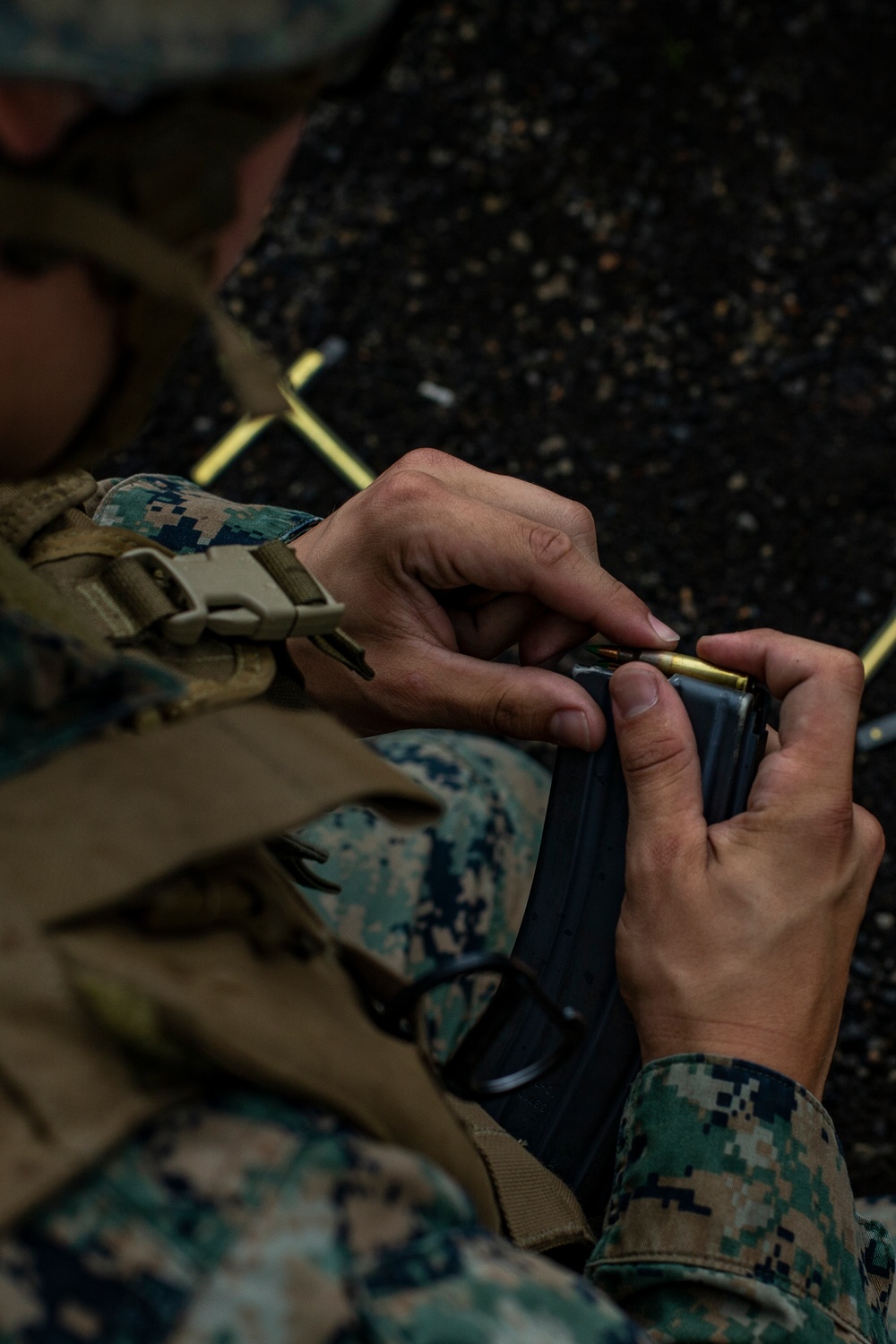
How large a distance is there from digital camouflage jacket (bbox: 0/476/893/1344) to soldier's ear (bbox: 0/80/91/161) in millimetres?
277

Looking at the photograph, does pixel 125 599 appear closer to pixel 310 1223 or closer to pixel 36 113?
pixel 36 113

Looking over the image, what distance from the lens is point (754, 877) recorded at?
1128mm

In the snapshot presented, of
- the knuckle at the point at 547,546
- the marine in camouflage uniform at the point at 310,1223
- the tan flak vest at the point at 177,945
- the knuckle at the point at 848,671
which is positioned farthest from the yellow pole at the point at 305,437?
the marine in camouflage uniform at the point at 310,1223

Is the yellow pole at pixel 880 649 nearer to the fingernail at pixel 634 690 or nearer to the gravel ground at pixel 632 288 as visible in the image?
the gravel ground at pixel 632 288

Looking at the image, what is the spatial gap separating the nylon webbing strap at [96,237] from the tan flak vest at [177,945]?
0.27 meters

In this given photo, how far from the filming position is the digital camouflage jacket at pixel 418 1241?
23.2 inches

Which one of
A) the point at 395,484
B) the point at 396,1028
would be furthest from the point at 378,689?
the point at 396,1028

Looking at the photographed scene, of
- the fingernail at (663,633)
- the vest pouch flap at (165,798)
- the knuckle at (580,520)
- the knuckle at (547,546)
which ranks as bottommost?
the fingernail at (663,633)

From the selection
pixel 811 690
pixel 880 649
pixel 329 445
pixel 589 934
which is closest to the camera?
pixel 811 690

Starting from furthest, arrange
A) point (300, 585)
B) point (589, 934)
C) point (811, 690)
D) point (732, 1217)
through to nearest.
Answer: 1. point (589, 934)
2. point (811, 690)
3. point (300, 585)
4. point (732, 1217)

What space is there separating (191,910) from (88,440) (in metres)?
0.34

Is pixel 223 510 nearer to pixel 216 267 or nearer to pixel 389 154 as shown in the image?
pixel 216 267

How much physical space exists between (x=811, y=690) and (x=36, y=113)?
2.95 feet

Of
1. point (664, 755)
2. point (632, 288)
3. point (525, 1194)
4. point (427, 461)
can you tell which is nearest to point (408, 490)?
point (427, 461)
